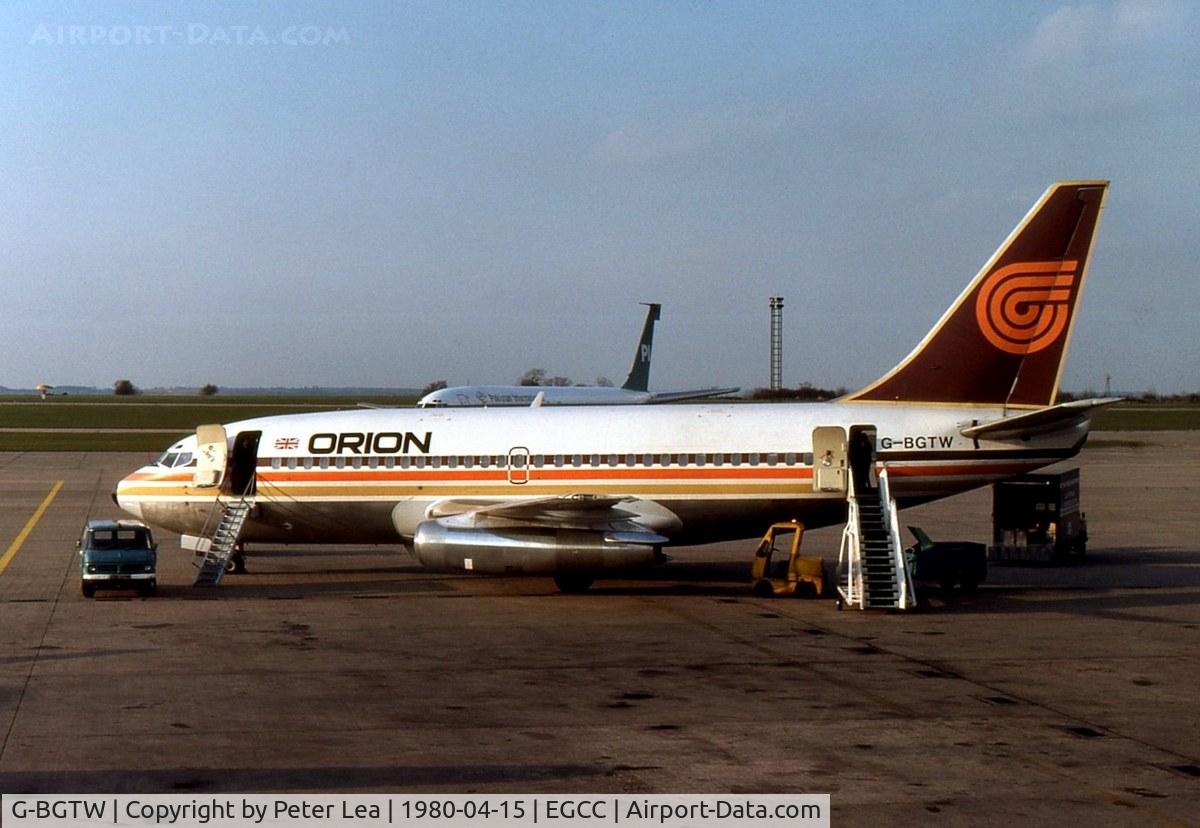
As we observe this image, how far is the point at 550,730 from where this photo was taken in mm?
15352

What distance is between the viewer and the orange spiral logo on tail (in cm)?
2772

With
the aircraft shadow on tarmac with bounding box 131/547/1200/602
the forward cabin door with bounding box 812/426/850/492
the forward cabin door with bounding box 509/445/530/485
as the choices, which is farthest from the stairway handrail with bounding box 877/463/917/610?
the forward cabin door with bounding box 509/445/530/485

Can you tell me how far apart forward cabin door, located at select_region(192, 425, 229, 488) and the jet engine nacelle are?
6074 millimetres

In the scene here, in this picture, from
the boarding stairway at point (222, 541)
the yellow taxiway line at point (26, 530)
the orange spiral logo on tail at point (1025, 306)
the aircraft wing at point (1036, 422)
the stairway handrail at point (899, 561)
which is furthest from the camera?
the yellow taxiway line at point (26, 530)

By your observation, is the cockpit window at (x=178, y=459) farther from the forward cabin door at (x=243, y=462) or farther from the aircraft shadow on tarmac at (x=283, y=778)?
the aircraft shadow on tarmac at (x=283, y=778)

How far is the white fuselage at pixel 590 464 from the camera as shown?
90.0 feet

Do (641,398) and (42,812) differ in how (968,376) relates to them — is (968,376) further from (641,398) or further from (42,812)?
(641,398)

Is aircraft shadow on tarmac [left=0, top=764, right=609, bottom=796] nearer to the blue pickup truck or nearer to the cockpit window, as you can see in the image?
the blue pickup truck

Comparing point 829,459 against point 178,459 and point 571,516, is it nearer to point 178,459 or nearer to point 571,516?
point 571,516

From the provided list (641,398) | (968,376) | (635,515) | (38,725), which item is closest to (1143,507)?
(968,376)

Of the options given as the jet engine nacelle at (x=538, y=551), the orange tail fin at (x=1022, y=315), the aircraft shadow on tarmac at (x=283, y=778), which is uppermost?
the orange tail fin at (x=1022, y=315)

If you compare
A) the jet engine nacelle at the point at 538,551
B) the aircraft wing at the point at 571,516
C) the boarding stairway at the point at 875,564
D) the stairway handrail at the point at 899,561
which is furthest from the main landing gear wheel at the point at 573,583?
the stairway handrail at the point at 899,561

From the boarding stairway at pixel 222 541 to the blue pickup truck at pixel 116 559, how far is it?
5.04 feet

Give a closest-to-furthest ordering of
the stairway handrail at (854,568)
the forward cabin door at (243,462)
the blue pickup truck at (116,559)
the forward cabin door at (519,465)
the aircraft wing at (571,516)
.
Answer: the stairway handrail at (854,568) < the blue pickup truck at (116,559) < the aircraft wing at (571,516) < the forward cabin door at (519,465) < the forward cabin door at (243,462)
